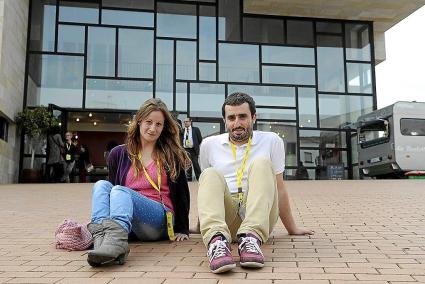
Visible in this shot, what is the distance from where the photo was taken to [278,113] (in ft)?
56.9

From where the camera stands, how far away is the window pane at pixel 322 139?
17328mm

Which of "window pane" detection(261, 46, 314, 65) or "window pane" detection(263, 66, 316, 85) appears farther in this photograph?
"window pane" detection(261, 46, 314, 65)

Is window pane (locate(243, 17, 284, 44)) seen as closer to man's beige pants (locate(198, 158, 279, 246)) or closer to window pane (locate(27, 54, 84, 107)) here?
window pane (locate(27, 54, 84, 107))

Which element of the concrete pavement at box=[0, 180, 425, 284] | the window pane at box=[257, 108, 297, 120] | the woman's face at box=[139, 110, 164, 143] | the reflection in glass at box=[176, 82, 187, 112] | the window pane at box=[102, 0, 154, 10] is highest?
the window pane at box=[102, 0, 154, 10]

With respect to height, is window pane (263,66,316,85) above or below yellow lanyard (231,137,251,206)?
above

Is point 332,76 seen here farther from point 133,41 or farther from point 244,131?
point 244,131

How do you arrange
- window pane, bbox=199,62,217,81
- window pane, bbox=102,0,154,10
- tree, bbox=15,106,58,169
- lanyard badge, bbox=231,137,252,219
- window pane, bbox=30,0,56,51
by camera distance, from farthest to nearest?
window pane, bbox=199,62,217,81, window pane, bbox=102,0,154,10, window pane, bbox=30,0,56,51, tree, bbox=15,106,58,169, lanyard badge, bbox=231,137,252,219

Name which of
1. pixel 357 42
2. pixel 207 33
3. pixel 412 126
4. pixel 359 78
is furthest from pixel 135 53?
pixel 412 126

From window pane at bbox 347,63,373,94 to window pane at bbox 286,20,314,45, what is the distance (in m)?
1.91

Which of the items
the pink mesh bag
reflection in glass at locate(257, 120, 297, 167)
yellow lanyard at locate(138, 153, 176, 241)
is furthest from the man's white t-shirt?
reflection in glass at locate(257, 120, 297, 167)

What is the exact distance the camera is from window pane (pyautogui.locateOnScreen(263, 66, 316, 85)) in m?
17.5

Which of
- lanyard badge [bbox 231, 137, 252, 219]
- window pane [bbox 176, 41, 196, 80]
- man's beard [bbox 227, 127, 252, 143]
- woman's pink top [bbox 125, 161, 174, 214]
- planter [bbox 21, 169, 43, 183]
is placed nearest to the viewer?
lanyard badge [bbox 231, 137, 252, 219]

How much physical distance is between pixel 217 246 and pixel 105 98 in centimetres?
1435

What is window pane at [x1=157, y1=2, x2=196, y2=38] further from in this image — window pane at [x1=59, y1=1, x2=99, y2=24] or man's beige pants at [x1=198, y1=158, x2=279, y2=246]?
man's beige pants at [x1=198, y1=158, x2=279, y2=246]
